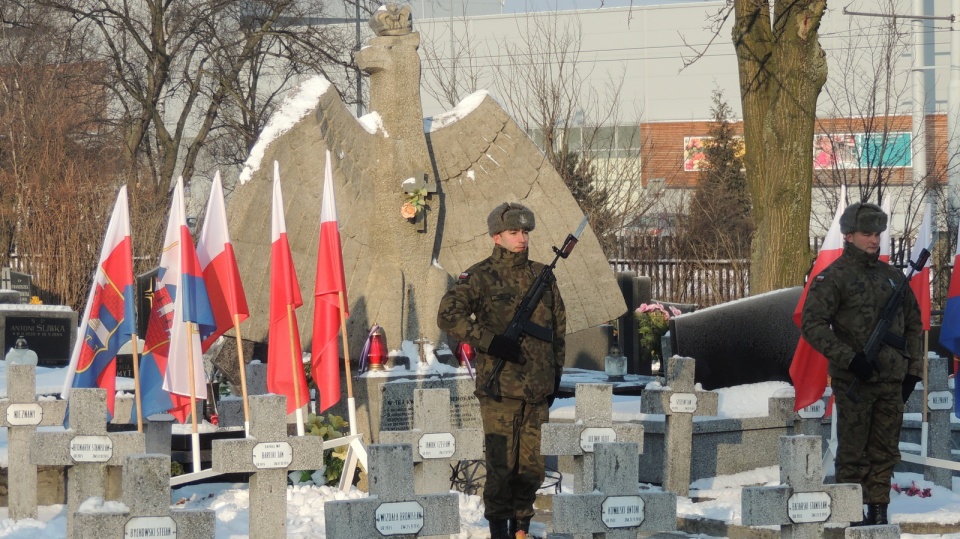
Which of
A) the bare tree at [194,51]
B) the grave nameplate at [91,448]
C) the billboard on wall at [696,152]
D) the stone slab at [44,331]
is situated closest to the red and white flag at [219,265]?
the grave nameplate at [91,448]

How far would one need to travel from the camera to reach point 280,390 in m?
8.43

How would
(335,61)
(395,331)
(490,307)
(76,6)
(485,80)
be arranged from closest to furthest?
(490,307) → (395,331) → (335,61) → (76,6) → (485,80)

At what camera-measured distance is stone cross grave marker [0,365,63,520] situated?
7.92 m

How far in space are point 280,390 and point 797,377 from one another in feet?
10.6

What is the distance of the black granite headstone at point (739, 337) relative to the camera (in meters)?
10.1

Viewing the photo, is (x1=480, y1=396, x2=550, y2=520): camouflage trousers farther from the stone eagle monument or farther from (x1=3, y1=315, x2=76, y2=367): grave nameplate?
(x1=3, y1=315, x2=76, y2=367): grave nameplate

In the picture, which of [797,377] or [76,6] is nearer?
[797,377]

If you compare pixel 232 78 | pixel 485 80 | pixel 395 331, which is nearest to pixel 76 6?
pixel 232 78

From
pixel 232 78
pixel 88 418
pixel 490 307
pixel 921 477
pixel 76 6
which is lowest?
pixel 921 477

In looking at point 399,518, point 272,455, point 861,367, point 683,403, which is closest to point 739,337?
point 683,403

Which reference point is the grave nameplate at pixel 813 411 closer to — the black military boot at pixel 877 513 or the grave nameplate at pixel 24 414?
the black military boot at pixel 877 513

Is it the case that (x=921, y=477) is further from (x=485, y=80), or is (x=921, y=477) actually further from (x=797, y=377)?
(x=485, y=80)

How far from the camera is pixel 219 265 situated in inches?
324

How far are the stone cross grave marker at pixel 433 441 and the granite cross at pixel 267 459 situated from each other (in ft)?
2.31
